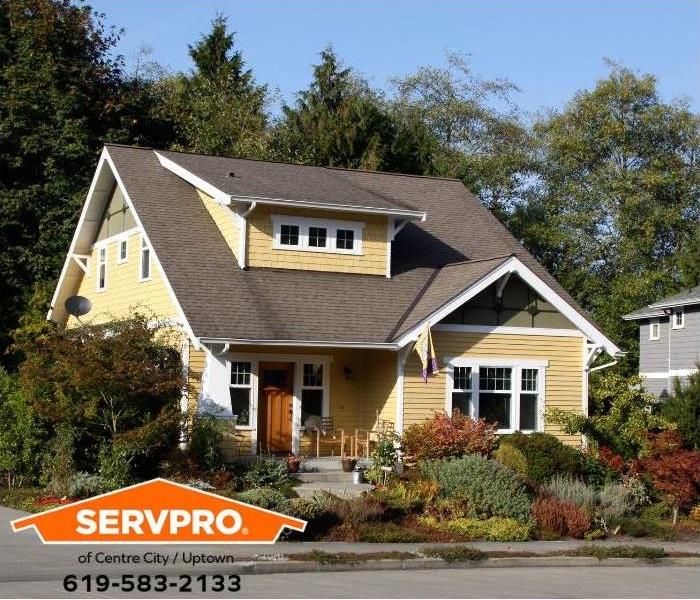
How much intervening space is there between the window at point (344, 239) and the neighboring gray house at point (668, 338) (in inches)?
736

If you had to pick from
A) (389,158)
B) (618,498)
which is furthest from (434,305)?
(389,158)

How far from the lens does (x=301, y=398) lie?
27.8m

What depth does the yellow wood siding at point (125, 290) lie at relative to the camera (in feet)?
93.9

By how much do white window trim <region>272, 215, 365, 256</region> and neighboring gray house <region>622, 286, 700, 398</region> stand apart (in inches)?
737

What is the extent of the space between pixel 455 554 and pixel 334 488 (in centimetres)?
705

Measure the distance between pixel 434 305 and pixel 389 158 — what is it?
2423 centimetres

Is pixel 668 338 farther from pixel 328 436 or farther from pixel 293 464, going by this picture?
pixel 293 464

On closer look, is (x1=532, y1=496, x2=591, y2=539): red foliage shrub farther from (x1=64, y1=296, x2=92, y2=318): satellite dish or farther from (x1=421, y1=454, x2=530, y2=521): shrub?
(x1=64, y1=296, x2=92, y2=318): satellite dish

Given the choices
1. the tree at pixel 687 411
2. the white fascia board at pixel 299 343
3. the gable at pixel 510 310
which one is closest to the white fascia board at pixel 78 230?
the white fascia board at pixel 299 343

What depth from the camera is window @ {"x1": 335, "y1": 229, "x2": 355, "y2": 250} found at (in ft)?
97.7

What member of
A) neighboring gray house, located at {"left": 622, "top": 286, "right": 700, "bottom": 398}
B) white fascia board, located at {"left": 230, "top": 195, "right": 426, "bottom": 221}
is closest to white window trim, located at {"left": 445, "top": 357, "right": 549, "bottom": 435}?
white fascia board, located at {"left": 230, "top": 195, "right": 426, "bottom": 221}

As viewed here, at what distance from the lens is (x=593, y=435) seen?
28234mm

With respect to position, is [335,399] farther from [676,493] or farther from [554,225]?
[554,225]

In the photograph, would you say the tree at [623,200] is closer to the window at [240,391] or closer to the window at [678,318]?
the window at [678,318]
